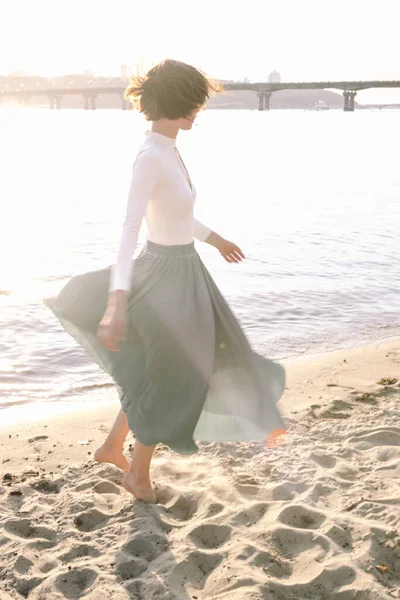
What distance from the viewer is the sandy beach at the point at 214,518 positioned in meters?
3.01

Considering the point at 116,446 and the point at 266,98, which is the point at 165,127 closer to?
the point at 116,446

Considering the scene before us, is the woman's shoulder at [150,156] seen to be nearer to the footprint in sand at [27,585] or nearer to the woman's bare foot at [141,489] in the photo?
the woman's bare foot at [141,489]

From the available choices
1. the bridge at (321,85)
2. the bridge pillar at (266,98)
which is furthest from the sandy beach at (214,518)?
the bridge pillar at (266,98)

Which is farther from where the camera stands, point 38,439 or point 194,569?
point 38,439

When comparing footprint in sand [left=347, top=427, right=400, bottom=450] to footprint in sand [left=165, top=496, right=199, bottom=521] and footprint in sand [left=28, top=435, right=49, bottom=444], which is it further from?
footprint in sand [left=28, top=435, right=49, bottom=444]

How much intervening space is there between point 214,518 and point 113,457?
2.09ft

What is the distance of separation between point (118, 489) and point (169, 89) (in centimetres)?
188

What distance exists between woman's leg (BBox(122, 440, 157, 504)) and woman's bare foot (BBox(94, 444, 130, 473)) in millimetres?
195

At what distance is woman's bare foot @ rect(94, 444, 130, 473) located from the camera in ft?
12.5

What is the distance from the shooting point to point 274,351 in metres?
7.14

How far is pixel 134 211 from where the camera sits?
3094mm

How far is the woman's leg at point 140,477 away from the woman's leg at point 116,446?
0.20m

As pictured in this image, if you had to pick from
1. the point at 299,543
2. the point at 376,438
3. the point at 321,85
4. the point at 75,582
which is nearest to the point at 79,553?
the point at 75,582

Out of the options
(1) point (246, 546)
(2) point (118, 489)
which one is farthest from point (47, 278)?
(1) point (246, 546)
